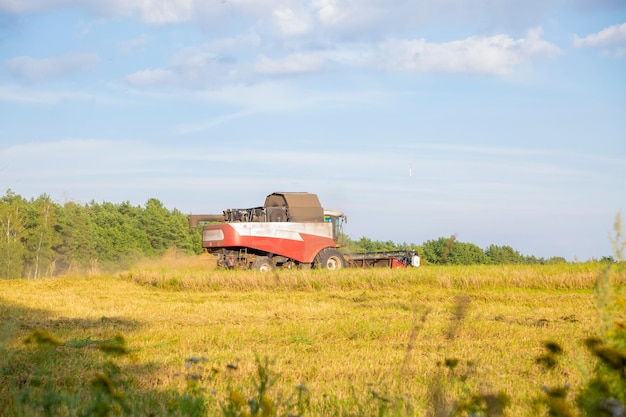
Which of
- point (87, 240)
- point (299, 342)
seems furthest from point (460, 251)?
point (299, 342)

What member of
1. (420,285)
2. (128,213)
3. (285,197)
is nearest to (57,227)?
(128,213)

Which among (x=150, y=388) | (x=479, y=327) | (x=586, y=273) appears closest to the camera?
(x=150, y=388)

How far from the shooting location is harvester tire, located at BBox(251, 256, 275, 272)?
25.3 meters

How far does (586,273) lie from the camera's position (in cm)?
2042

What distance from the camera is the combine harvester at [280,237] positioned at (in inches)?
999

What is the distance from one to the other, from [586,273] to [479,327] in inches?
422

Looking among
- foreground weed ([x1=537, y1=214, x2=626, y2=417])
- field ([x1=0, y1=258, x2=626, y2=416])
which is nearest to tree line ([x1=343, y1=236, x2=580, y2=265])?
field ([x1=0, y1=258, x2=626, y2=416])

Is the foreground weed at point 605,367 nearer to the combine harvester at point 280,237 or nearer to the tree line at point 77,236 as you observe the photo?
the combine harvester at point 280,237

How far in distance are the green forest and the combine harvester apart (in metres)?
33.3

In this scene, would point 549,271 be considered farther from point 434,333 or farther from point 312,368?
point 312,368

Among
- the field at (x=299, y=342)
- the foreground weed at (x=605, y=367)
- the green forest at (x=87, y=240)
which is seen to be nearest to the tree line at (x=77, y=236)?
the green forest at (x=87, y=240)

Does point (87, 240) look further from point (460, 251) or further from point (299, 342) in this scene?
point (299, 342)

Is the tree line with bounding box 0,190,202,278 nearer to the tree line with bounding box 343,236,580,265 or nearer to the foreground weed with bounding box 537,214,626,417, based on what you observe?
the tree line with bounding box 343,236,580,265

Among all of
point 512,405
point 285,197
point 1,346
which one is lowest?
point 512,405
